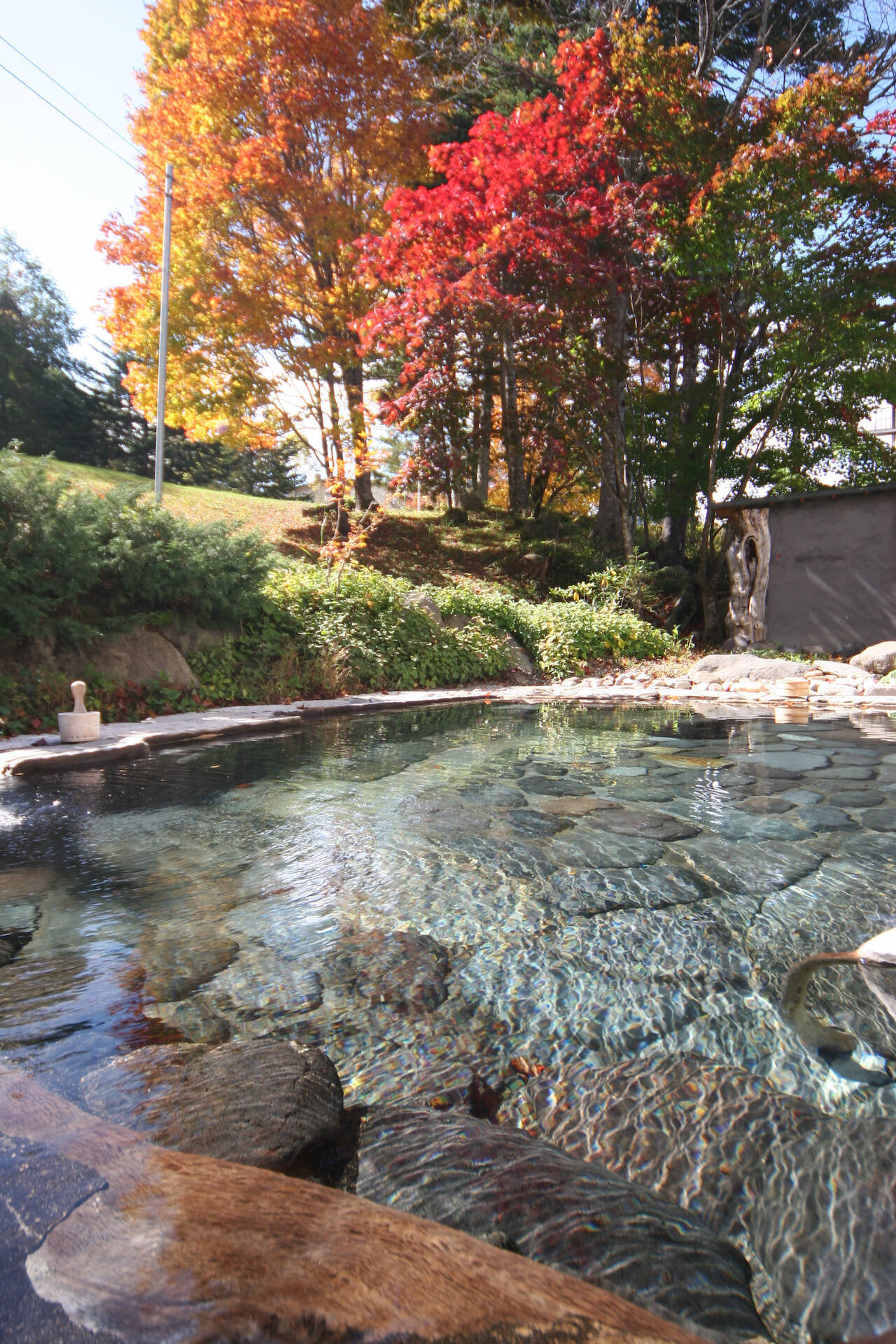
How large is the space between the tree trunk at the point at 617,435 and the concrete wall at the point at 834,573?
8.54 ft

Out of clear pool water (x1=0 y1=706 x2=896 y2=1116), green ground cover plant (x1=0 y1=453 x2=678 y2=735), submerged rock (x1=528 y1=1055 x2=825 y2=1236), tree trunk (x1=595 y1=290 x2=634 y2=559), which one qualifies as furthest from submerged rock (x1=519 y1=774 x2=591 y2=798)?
tree trunk (x1=595 y1=290 x2=634 y2=559)

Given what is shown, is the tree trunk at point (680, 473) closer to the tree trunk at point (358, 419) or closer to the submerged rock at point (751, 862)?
the tree trunk at point (358, 419)

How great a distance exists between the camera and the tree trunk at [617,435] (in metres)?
13.2

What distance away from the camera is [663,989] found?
2.24 metres

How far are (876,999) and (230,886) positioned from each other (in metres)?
2.33

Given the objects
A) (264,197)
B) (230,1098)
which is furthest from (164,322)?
(230,1098)

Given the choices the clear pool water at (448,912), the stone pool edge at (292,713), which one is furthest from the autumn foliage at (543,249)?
the clear pool water at (448,912)

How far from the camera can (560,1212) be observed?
4.24 feet

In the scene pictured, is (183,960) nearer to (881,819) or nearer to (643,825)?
(643,825)

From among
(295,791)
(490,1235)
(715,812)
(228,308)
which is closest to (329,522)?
(228,308)

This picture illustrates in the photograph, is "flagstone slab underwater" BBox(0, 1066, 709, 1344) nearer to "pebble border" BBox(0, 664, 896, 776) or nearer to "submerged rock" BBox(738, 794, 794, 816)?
"submerged rock" BBox(738, 794, 794, 816)

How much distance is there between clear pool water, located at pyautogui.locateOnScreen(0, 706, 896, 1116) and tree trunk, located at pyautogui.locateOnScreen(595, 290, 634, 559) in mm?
9211

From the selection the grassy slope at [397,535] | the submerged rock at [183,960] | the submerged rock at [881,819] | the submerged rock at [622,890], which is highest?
the grassy slope at [397,535]

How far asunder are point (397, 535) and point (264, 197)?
664 cm
